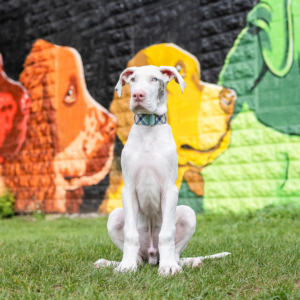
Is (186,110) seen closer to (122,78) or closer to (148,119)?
(122,78)

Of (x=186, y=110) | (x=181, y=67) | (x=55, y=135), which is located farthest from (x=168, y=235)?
(x=55, y=135)

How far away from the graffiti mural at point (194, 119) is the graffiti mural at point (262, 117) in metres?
0.16

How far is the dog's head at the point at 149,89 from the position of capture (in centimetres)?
270

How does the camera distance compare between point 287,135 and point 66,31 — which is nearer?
point 287,135

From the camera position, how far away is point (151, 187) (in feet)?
9.25

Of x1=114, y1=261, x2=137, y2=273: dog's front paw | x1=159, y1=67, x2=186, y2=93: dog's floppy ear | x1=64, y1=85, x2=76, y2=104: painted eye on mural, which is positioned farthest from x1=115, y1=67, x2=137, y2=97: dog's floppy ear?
x1=64, y1=85, x2=76, y2=104: painted eye on mural

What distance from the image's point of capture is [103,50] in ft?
27.6

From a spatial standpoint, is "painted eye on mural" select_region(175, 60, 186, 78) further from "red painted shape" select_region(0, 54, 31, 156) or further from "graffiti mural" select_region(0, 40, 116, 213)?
"red painted shape" select_region(0, 54, 31, 156)

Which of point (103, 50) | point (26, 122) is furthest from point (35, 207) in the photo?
point (103, 50)

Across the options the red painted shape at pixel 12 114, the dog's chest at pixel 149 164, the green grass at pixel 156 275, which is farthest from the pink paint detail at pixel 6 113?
the dog's chest at pixel 149 164

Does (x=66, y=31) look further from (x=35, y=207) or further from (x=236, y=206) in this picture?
(x=236, y=206)

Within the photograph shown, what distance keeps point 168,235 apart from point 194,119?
14.9 feet

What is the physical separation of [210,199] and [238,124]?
4.69 ft

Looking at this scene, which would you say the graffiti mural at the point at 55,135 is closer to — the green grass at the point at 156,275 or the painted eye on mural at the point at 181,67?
the painted eye on mural at the point at 181,67
